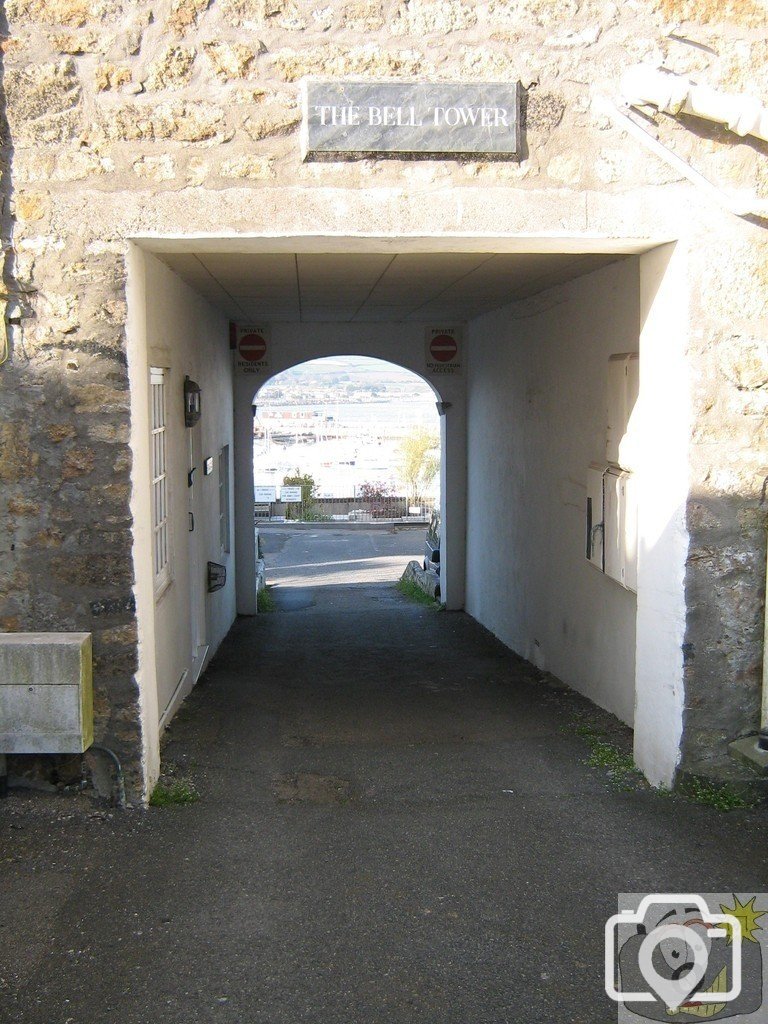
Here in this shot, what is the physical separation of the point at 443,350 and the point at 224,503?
122 inches

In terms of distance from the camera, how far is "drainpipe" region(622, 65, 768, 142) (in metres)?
4.29

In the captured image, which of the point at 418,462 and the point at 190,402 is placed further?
the point at 418,462

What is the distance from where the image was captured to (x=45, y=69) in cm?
427

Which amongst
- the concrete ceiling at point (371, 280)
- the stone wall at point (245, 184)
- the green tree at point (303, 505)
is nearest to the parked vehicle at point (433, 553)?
the concrete ceiling at point (371, 280)

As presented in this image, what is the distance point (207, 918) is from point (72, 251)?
2723 millimetres

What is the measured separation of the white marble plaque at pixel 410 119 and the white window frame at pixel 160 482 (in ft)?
7.00

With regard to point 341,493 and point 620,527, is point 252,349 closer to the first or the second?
point 620,527

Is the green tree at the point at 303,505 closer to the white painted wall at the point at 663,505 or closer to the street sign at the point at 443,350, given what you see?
the street sign at the point at 443,350

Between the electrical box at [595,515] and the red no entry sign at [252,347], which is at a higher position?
the red no entry sign at [252,347]

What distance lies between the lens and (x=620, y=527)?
605 cm

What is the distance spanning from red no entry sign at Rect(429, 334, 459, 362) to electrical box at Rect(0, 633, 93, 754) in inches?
313

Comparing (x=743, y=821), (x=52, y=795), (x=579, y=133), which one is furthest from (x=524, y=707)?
(x=579, y=133)

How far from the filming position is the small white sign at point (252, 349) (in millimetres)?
11656

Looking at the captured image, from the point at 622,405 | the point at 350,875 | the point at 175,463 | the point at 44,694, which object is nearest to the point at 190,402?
the point at 175,463
